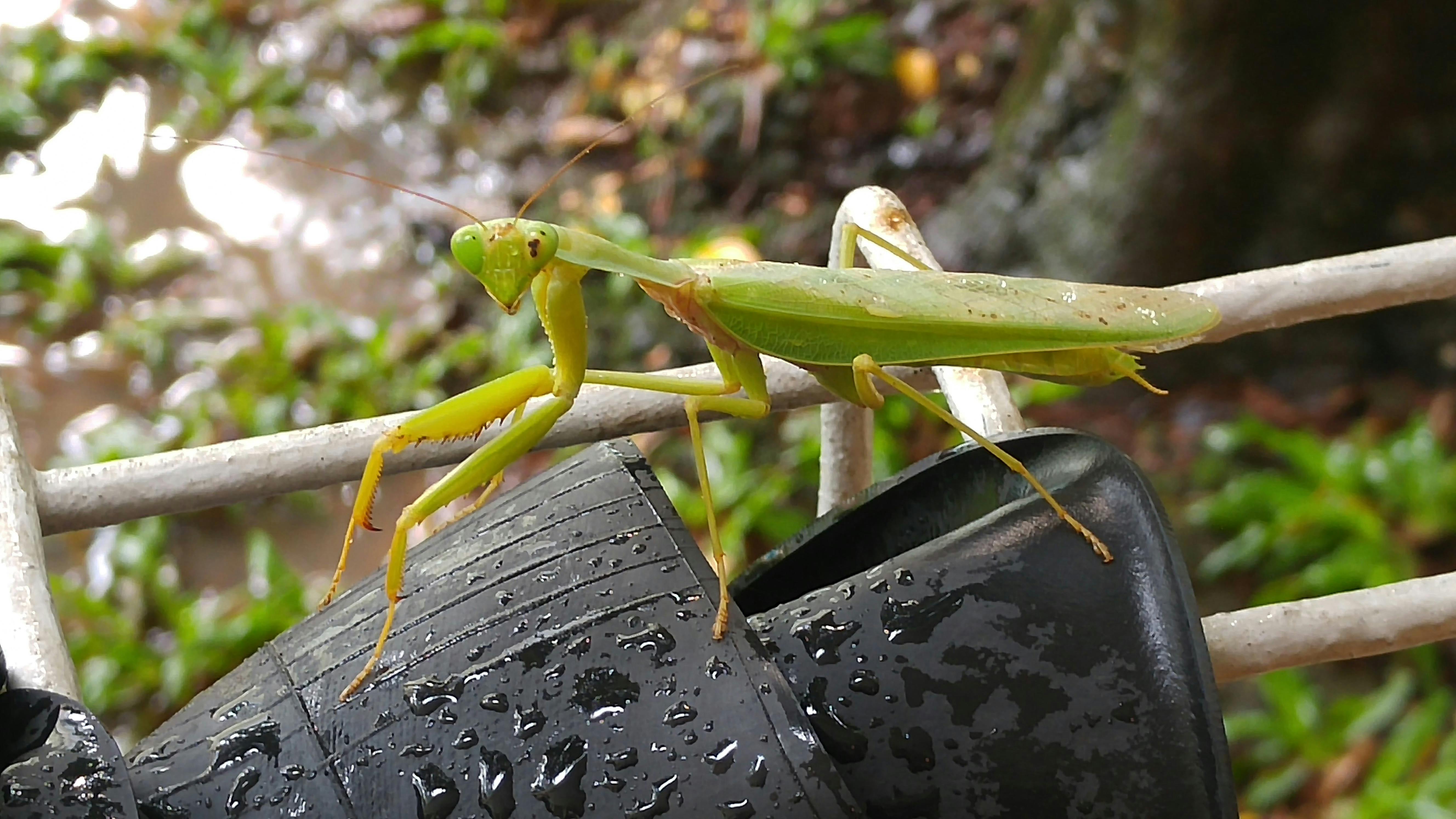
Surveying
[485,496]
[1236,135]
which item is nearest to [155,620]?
[485,496]

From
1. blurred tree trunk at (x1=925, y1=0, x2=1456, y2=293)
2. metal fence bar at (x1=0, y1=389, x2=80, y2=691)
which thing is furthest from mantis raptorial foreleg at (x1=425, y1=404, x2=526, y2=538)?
blurred tree trunk at (x1=925, y1=0, x2=1456, y2=293)

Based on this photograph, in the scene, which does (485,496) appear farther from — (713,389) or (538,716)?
(538,716)

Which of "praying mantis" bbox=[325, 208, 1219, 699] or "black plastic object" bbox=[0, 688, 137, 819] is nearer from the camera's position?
"black plastic object" bbox=[0, 688, 137, 819]

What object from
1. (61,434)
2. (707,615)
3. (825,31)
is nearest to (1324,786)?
(707,615)

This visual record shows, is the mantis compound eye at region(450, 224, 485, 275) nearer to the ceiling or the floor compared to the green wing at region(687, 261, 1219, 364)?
nearer to the ceiling

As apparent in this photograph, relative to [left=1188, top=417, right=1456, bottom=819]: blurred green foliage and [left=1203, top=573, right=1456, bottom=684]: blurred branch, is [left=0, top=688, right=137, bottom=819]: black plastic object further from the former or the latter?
[left=1188, top=417, right=1456, bottom=819]: blurred green foliage

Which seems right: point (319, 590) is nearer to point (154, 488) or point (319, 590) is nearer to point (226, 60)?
point (154, 488)
